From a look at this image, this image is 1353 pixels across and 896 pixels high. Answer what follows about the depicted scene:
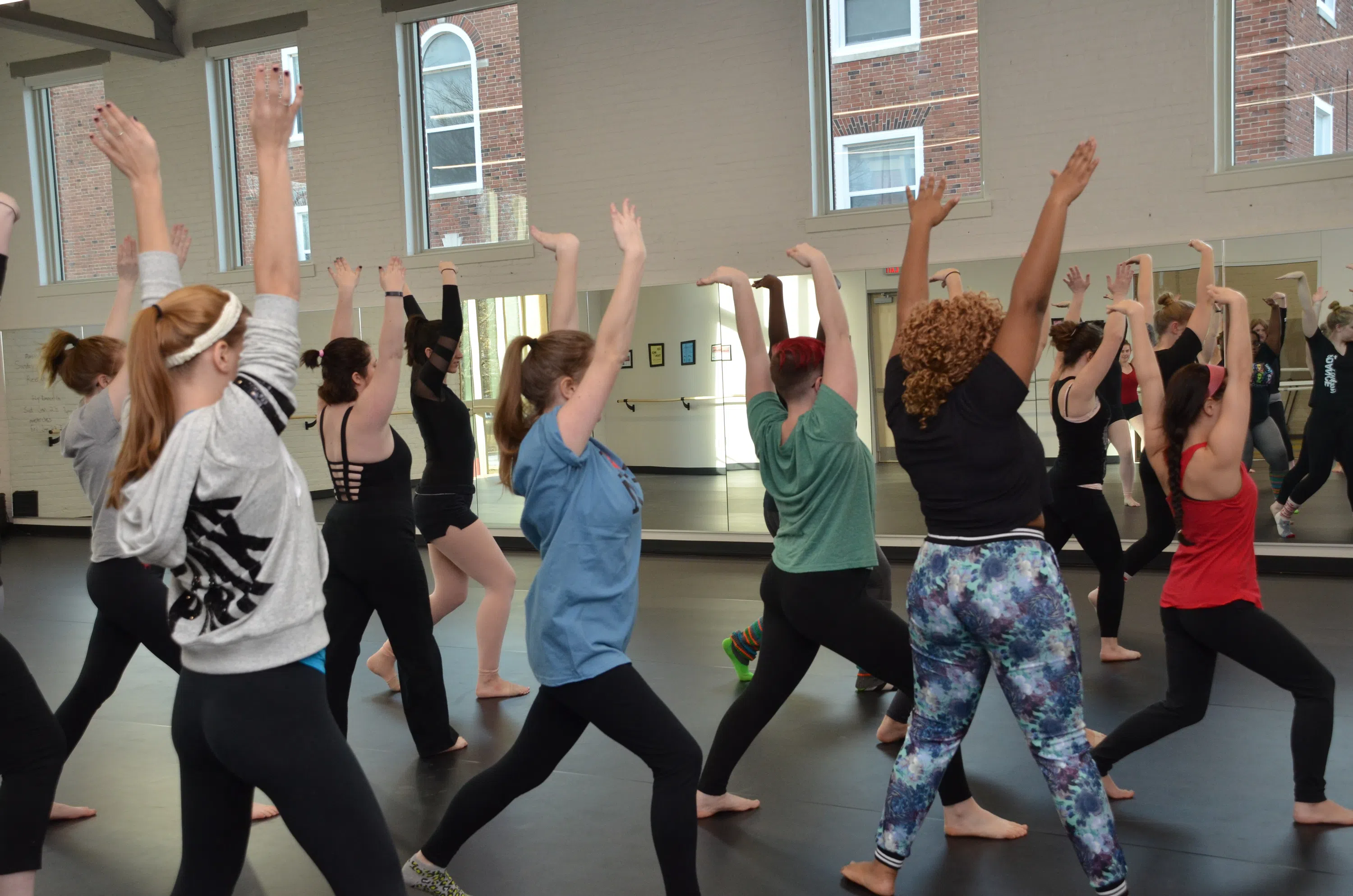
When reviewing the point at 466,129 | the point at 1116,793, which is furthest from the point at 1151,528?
the point at 466,129

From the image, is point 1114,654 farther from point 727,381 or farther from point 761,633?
point 727,381

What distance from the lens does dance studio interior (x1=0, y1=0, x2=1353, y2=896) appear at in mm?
1912

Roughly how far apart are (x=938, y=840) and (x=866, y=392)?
550 cm

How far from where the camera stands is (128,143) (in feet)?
6.15

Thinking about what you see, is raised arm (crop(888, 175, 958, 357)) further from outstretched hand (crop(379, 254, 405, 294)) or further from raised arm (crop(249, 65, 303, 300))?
outstretched hand (crop(379, 254, 405, 294))

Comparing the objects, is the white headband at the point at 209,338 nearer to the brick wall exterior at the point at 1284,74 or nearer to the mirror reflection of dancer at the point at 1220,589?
the mirror reflection of dancer at the point at 1220,589

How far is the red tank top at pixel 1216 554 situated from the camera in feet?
9.14

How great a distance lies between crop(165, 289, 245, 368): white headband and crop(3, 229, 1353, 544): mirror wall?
5.37m

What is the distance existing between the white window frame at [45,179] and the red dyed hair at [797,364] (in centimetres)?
1093

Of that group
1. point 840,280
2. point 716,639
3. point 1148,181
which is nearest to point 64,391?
point 840,280

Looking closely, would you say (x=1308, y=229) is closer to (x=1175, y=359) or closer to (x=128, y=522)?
(x=1175, y=359)

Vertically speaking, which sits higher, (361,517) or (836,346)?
(836,346)

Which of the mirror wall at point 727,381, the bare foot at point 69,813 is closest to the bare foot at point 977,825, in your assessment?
the bare foot at point 69,813

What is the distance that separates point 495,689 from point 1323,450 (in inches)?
204
